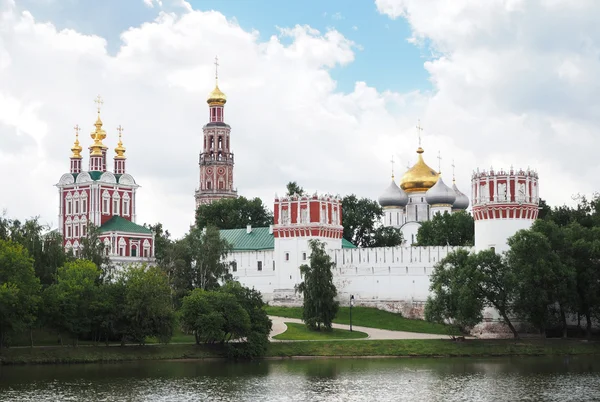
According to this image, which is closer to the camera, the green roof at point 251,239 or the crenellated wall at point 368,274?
the crenellated wall at point 368,274

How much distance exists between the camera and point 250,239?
77.8 metres

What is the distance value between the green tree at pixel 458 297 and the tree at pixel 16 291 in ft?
64.3

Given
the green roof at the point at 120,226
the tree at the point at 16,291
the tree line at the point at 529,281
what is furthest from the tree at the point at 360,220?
the tree at the point at 16,291

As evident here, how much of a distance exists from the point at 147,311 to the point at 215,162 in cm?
5510

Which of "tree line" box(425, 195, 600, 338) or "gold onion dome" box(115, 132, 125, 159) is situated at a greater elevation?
"gold onion dome" box(115, 132, 125, 159)

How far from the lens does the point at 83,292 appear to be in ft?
173

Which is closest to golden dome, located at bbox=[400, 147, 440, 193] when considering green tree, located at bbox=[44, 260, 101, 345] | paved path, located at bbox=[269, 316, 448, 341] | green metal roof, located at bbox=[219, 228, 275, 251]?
green metal roof, located at bbox=[219, 228, 275, 251]

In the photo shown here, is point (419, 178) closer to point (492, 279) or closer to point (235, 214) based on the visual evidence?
point (235, 214)

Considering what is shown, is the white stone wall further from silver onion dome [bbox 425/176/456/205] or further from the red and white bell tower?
silver onion dome [bbox 425/176/456/205]

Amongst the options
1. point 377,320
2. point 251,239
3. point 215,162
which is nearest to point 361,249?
point 377,320

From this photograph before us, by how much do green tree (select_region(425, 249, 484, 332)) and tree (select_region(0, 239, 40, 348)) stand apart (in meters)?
19.6

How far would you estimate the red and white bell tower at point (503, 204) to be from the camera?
61.4 m

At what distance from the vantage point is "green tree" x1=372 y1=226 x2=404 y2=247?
3529 inches

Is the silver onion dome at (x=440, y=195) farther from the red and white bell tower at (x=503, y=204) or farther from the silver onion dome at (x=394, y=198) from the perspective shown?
the red and white bell tower at (x=503, y=204)
